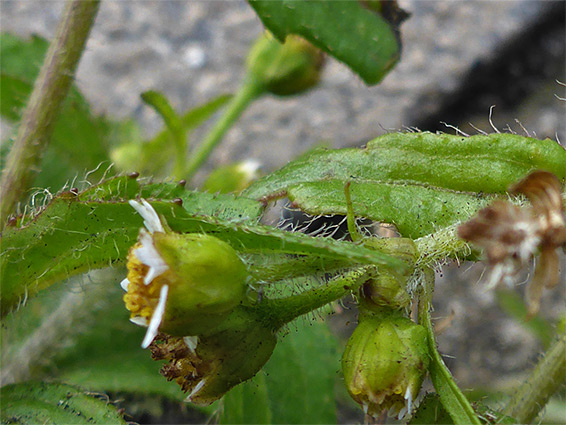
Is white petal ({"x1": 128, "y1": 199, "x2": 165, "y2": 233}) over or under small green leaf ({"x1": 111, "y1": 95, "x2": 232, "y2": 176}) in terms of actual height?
over

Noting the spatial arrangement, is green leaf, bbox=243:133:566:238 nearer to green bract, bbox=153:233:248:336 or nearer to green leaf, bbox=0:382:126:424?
green bract, bbox=153:233:248:336

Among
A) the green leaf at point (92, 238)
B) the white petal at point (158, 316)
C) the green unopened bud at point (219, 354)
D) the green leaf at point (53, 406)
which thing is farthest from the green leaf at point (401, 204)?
the green leaf at point (53, 406)

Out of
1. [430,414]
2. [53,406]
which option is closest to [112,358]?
[53,406]

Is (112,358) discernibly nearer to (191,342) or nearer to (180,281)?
(191,342)

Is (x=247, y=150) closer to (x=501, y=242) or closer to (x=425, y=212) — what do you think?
(x=425, y=212)

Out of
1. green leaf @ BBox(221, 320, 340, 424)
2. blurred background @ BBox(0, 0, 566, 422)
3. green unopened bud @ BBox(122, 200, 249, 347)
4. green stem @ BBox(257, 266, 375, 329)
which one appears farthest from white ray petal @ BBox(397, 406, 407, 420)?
blurred background @ BBox(0, 0, 566, 422)

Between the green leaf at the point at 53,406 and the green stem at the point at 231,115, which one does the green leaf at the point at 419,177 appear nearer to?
the green leaf at the point at 53,406
